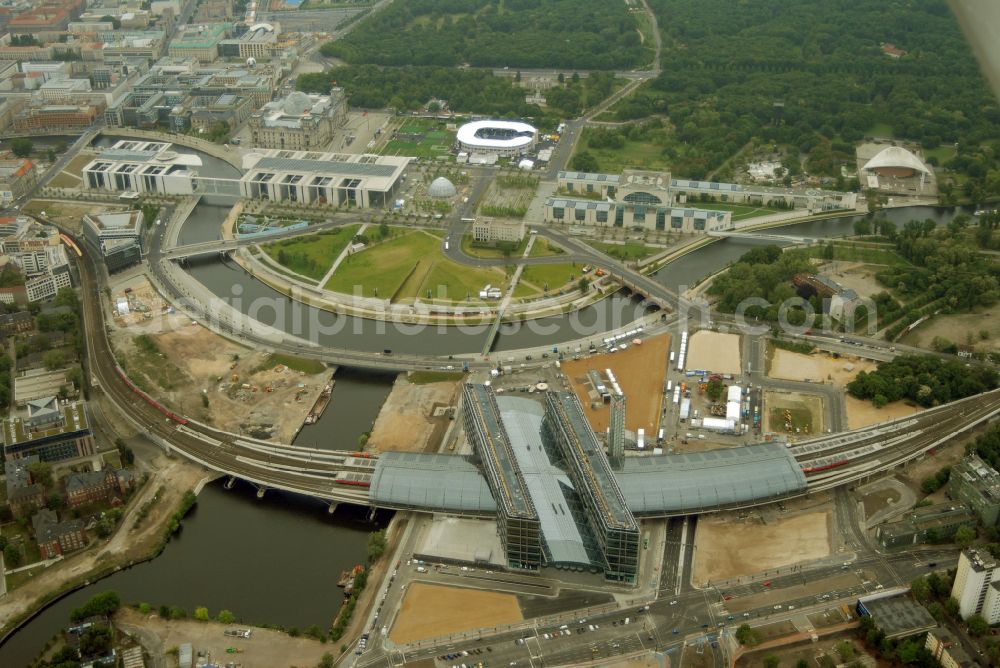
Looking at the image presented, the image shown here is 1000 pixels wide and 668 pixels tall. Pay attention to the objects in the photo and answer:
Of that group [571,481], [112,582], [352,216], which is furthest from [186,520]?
[352,216]

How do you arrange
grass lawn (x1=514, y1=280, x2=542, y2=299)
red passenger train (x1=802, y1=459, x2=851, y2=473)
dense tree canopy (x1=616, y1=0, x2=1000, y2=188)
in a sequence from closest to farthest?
1. red passenger train (x1=802, y1=459, x2=851, y2=473)
2. grass lawn (x1=514, y1=280, x2=542, y2=299)
3. dense tree canopy (x1=616, y1=0, x2=1000, y2=188)

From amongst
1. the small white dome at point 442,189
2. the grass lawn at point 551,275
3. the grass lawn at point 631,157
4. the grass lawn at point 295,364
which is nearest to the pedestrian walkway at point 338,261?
the small white dome at point 442,189

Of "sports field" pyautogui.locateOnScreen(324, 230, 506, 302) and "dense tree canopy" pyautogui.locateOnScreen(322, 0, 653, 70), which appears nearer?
"sports field" pyautogui.locateOnScreen(324, 230, 506, 302)

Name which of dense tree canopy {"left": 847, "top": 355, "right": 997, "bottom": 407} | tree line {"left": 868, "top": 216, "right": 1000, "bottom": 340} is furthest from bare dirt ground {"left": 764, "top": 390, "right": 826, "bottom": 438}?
tree line {"left": 868, "top": 216, "right": 1000, "bottom": 340}

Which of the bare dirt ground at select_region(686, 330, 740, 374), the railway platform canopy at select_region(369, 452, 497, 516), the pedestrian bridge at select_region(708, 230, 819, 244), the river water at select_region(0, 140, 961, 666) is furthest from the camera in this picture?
the pedestrian bridge at select_region(708, 230, 819, 244)

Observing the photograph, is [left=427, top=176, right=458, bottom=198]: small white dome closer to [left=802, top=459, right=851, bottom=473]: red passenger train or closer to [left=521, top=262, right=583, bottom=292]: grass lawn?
[left=521, top=262, right=583, bottom=292]: grass lawn

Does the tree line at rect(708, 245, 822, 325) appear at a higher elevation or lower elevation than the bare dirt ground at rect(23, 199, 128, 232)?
higher

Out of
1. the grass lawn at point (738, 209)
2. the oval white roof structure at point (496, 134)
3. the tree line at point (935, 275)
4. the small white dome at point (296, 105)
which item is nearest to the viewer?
the tree line at point (935, 275)

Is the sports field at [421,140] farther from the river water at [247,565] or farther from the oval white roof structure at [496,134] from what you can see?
the river water at [247,565]
